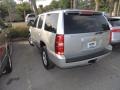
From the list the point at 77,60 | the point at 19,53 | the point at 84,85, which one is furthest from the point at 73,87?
the point at 19,53

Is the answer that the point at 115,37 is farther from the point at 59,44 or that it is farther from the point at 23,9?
the point at 23,9

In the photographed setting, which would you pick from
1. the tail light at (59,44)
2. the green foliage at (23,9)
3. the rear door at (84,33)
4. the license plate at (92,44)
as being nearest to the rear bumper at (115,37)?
the rear door at (84,33)

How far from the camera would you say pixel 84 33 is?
172 inches

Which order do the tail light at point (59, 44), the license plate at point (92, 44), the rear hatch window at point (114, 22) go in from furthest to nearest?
the rear hatch window at point (114, 22), the license plate at point (92, 44), the tail light at point (59, 44)

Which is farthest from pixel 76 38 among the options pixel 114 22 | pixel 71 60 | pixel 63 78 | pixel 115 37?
pixel 114 22

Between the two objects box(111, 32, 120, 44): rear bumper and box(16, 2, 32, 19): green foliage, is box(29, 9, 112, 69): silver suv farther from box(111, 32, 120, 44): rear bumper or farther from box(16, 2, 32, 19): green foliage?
box(16, 2, 32, 19): green foliage

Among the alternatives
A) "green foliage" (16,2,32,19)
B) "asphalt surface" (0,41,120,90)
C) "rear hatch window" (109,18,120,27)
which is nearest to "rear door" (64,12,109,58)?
"asphalt surface" (0,41,120,90)

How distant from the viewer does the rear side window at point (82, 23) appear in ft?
14.0

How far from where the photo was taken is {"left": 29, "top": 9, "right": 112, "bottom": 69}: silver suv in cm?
422

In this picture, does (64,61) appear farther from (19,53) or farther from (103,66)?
(19,53)

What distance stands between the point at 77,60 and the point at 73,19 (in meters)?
1.08

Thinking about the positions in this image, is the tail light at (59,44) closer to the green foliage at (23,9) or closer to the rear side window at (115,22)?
the rear side window at (115,22)

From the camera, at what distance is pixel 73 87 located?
434 cm

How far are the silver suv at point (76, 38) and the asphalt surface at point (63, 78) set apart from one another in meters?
0.57
